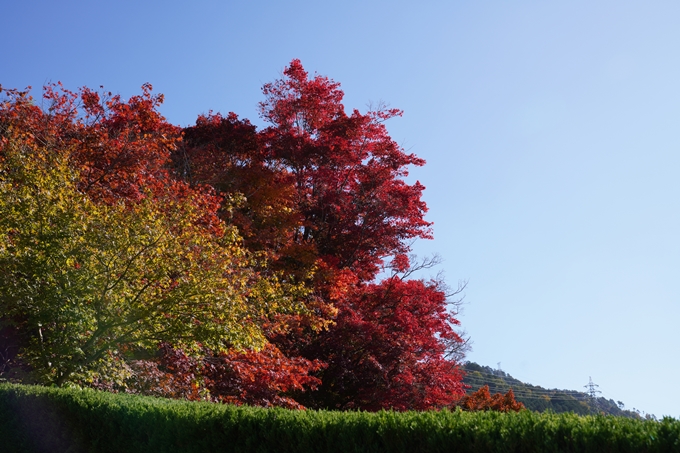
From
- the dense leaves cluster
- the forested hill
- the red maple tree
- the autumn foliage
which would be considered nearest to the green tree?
the dense leaves cluster

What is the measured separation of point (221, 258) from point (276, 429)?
18.3 ft

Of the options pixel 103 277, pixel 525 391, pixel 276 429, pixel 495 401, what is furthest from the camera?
pixel 525 391

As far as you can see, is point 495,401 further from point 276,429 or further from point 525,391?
point 276,429

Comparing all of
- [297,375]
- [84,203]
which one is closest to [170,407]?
[84,203]

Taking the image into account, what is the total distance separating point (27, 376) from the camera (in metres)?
13.2

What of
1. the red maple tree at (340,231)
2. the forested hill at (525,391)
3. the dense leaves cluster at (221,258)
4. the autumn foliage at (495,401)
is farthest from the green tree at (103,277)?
the forested hill at (525,391)

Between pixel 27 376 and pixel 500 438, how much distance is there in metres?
12.4

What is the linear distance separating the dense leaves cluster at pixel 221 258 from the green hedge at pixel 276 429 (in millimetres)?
1380

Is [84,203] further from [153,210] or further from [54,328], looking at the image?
[54,328]

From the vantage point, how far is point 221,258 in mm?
10922

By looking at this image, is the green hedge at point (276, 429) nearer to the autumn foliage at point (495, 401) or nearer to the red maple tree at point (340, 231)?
the red maple tree at point (340, 231)

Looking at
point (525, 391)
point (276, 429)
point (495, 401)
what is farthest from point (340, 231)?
point (525, 391)

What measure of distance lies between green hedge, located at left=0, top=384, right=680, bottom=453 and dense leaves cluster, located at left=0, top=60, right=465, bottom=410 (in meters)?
1.38

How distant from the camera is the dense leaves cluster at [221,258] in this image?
1013 centimetres
